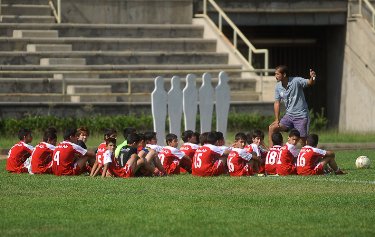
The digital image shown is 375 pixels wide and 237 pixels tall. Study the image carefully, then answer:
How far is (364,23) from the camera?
40812 mm

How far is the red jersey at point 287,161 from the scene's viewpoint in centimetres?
2286

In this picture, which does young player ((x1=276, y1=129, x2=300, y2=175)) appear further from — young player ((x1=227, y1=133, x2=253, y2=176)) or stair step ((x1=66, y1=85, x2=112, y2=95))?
stair step ((x1=66, y1=85, x2=112, y2=95))

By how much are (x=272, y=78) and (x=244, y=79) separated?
0.79m

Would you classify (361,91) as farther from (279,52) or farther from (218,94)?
(218,94)

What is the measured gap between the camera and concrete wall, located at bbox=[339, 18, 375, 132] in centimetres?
3988

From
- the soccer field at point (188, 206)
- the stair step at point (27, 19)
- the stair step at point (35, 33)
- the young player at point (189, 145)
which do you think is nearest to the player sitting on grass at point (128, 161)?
the soccer field at point (188, 206)

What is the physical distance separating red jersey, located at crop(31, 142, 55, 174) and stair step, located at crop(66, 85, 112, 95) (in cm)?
1142

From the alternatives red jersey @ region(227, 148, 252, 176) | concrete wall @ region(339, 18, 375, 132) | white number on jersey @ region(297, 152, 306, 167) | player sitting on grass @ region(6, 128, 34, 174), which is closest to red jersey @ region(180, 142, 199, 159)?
red jersey @ region(227, 148, 252, 176)

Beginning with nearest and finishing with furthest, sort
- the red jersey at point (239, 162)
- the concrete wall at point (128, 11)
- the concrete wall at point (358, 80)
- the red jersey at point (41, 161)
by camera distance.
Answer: the red jersey at point (239, 162)
the red jersey at point (41, 161)
the concrete wall at point (128, 11)
the concrete wall at point (358, 80)

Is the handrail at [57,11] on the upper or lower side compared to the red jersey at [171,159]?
upper

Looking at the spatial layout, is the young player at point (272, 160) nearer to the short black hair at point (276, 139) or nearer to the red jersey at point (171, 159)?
the short black hair at point (276, 139)

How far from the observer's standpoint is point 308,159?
22547mm

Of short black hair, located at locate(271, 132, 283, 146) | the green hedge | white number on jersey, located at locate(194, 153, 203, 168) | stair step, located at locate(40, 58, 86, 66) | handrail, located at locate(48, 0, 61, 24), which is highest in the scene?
handrail, located at locate(48, 0, 61, 24)

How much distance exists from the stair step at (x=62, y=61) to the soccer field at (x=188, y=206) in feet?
45.5
